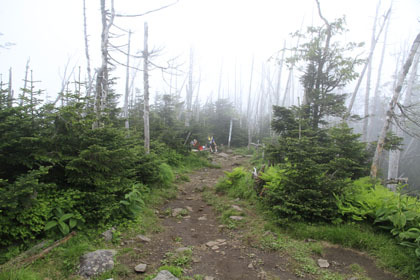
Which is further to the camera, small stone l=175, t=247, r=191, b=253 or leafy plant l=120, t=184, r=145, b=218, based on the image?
leafy plant l=120, t=184, r=145, b=218

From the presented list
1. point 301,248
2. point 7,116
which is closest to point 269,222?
point 301,248

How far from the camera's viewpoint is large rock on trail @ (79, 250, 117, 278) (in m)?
3.02

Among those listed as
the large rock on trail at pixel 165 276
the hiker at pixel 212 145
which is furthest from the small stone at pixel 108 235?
the hiker at pixel 212 145

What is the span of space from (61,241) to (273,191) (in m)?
4.29

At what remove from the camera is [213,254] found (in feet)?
12.8

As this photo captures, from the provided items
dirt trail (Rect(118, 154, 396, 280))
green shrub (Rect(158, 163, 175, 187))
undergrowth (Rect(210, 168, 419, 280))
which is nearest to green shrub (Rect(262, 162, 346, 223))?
undergrowth (Rect(210, 168, 419, 280))

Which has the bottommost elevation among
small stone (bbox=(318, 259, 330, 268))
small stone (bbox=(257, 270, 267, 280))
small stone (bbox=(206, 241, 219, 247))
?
small stone (bbox=(206, 241, 219, 247))

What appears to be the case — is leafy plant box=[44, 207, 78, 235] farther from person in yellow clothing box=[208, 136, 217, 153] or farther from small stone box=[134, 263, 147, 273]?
person in yellow clothing box=[208, 136, 217, 153]

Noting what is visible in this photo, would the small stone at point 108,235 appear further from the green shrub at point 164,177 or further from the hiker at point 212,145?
the hiker at point 212,145

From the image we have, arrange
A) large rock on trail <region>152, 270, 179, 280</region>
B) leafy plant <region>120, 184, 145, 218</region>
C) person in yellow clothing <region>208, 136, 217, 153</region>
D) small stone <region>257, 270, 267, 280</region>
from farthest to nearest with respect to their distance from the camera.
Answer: person in yellow clothing <region>208, 136, 217, 153</region>, leafy plant <region>120, 184, 145, 218</region>, small stone <region>257, 270, 267, 280</region>, large rock on trail <region>152, 270, 179, 280</region>

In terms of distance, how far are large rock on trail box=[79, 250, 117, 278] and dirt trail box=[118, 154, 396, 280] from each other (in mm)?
222

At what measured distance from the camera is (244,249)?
13.3ft

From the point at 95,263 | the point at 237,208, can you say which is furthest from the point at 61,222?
the point at 237,208

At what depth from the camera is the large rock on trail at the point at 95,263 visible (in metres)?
3.02
